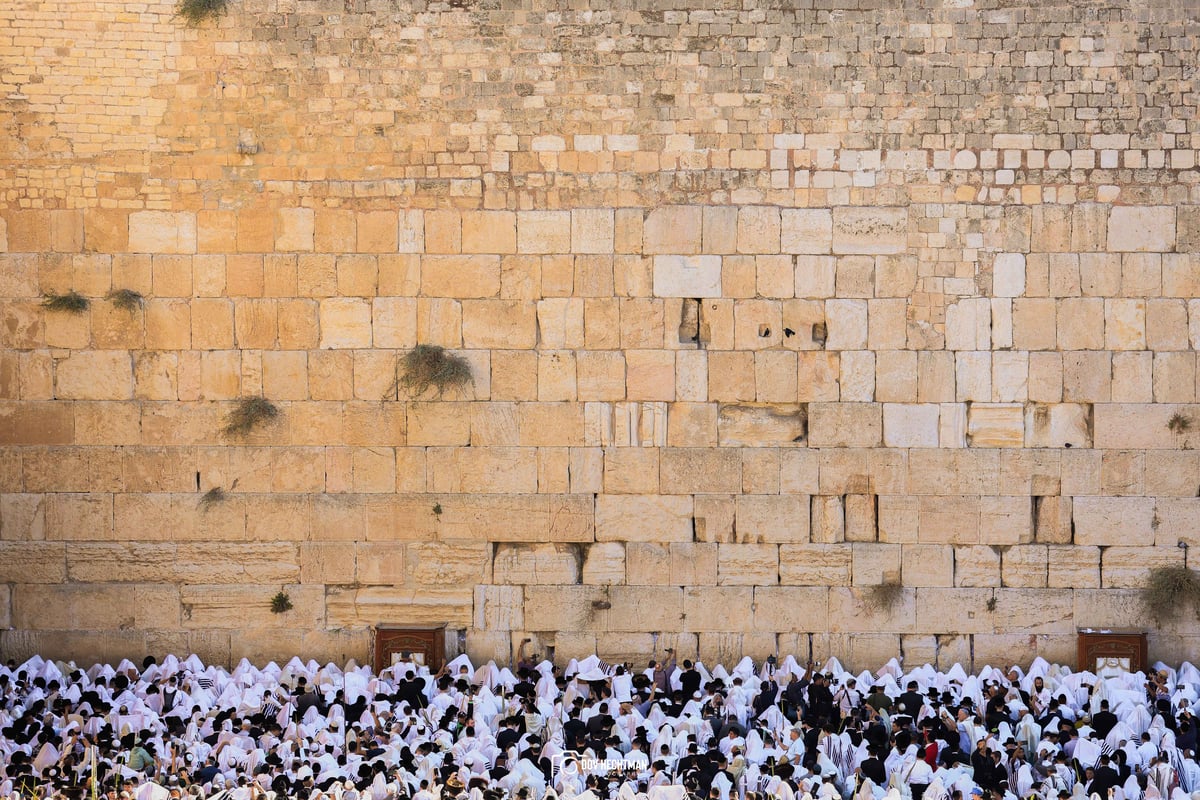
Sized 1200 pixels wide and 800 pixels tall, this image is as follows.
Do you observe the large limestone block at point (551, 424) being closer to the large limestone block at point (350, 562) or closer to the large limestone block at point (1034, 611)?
the large limestone block at point (350, 562)

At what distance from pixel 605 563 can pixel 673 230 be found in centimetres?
296

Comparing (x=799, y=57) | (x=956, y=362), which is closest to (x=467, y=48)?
(x=799, y=57)

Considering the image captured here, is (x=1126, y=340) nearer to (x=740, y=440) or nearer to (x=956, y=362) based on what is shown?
(x=956, y=362)

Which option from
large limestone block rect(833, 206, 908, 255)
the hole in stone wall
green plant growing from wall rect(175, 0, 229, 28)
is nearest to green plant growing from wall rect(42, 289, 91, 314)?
green plant growing from wall rect(175, 0, 229, 28)

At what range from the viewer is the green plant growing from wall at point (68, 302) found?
1097 centimetres

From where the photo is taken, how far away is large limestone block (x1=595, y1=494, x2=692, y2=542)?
36.1 ft

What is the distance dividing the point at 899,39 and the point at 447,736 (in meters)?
6.87

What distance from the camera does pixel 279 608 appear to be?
11062 mm

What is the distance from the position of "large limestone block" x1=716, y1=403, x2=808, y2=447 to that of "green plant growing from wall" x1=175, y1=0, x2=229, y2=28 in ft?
18.2

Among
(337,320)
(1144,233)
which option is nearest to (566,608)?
(337,320)

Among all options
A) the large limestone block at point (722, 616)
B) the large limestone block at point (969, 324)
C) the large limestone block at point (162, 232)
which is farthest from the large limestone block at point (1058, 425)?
the large limestone block at point (162, 232)

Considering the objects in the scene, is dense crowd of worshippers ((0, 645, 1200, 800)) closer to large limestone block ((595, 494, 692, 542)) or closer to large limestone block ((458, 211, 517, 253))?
large limestone block ((595, 494, 692, 542))

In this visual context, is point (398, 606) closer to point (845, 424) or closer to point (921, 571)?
point (845, 424)

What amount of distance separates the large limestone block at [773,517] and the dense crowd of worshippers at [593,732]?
43.6 inches
